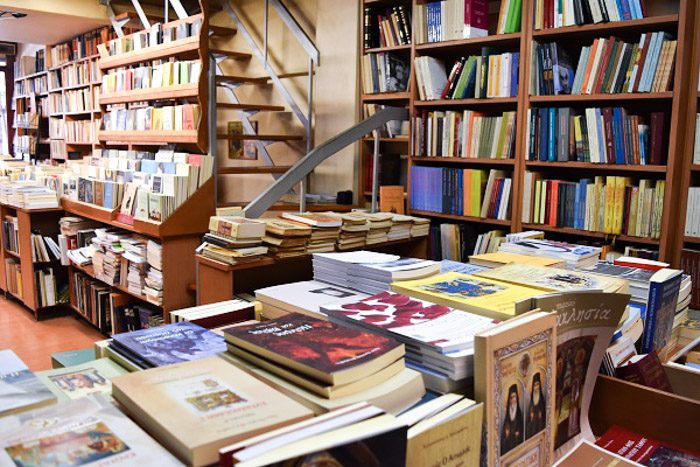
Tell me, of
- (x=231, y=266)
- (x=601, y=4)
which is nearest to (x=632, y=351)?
(x=231, y=266)

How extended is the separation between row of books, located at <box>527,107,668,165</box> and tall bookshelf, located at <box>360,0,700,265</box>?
0.04 meters

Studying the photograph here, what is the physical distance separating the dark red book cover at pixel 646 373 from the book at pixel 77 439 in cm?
113

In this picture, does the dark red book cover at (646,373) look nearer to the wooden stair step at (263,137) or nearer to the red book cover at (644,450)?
the red book cover at (644,450)

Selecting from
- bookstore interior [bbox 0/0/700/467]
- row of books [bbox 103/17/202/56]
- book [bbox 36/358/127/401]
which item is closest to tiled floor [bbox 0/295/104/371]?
bookstore interior [bbox 0/0/700/467]

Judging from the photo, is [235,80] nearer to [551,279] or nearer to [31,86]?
[551,279]

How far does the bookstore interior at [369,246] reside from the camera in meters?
0.93

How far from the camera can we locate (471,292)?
1.42m

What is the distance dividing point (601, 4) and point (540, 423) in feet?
8.19

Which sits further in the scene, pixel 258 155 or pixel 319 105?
pixel 258 155

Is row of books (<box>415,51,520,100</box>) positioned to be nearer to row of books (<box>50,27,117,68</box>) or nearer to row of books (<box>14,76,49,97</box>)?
row of books (<box>50,27,117,68</box>)

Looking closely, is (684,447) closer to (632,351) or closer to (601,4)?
(632,351)

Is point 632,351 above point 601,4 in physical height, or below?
below

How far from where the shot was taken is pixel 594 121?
9.99 ft

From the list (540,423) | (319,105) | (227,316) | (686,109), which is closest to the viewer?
(540,423)
